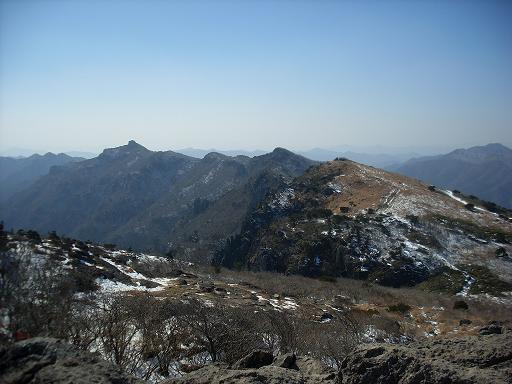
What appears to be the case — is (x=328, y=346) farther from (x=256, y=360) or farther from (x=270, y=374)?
Result: (x=270, y=374)

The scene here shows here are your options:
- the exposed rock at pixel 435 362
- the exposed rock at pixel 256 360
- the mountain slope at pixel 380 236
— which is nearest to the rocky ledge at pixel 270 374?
the exposed rock at pixel 256 360

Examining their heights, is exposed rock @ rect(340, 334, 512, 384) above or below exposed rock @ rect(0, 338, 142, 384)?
above

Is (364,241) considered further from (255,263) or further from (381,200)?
(255,263)

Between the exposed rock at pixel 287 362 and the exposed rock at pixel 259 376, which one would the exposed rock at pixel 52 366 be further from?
the exposed rock at pixel 287 362

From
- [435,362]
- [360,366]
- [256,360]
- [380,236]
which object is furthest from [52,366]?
[380,236]

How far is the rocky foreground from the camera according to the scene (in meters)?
5.62

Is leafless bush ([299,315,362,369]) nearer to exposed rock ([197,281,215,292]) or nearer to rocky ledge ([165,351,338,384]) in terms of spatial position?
rocky ledge ([165,351,338,384])

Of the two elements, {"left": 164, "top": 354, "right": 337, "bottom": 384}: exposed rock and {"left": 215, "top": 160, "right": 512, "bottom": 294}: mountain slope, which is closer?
{"left": 164, "top": 354, "right": 337, "bottom": 384}: exposed rock

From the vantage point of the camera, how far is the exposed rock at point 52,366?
19.4 feet

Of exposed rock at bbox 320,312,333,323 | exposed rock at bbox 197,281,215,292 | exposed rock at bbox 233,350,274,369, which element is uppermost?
exposed rock at bbox 233,350,274,369

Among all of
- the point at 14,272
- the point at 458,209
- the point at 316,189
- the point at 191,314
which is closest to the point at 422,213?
the point at 458,209

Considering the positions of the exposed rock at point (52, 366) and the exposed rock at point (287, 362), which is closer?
the exposed rock at point (52, 366)

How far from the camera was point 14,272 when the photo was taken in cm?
1076

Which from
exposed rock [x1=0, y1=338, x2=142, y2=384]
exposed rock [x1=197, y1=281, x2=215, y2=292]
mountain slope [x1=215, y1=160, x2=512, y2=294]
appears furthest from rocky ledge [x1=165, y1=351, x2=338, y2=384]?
mountain slope [x1=215, y1=160, x2=512, y2=294]
